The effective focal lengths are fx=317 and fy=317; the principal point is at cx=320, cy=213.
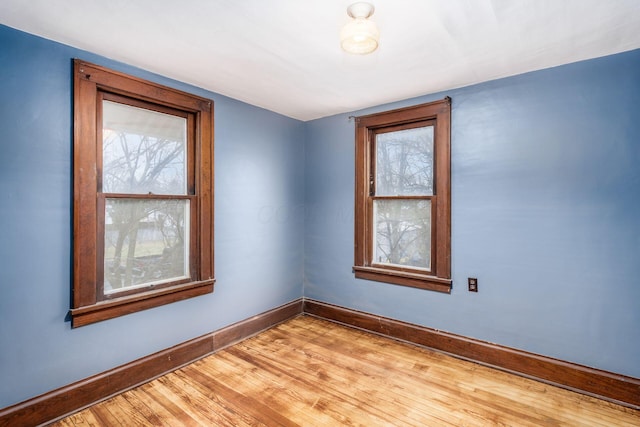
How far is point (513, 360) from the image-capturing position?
259 cm

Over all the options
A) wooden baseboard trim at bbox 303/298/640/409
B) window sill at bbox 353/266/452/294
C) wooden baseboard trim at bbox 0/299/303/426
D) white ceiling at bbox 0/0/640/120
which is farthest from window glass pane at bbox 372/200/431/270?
wooden baseboard trim at bbox 0/299/303/426

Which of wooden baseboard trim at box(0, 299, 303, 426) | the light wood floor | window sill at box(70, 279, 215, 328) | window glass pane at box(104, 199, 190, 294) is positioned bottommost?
the light wood floor

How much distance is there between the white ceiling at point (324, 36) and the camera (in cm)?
169

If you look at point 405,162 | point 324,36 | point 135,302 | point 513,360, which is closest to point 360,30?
point 324,36

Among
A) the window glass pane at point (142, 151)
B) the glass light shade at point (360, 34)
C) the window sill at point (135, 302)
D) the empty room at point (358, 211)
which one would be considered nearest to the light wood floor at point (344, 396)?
the empty room at point (358, 211)

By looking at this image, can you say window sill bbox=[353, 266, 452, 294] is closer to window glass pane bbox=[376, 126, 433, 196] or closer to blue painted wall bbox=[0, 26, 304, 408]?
window glass pane bbox=[376, 126, 433, 196]

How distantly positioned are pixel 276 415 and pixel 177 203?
73.0 inches

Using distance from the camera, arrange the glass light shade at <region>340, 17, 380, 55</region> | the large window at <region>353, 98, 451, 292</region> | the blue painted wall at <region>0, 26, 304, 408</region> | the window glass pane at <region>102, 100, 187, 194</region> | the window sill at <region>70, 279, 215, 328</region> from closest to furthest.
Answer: the glass light shade at <region>340, 17, 380, 55</region>, the blue painted wall at <region>0, 26, 304, 408</region>, the window sill at <region>70, 279, 215, 328</region>, the window glass pane at <region>102, 100, 187, 194</region>, the large window at <region>353, 98, 451, 292</region>

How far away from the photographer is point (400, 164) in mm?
3311

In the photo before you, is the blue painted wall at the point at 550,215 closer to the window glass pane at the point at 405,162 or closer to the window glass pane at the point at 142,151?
the window glass pane at the point at 405,162

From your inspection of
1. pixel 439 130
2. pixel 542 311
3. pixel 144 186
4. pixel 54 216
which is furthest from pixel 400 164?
pixel 54 216

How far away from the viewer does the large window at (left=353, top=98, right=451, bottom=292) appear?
9.66ft

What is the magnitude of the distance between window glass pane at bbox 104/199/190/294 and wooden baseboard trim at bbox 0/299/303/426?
1.94ft

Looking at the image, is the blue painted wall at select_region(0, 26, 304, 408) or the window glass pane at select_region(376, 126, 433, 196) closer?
the blue painted wall at select_region(0, 26, 304, 408)
